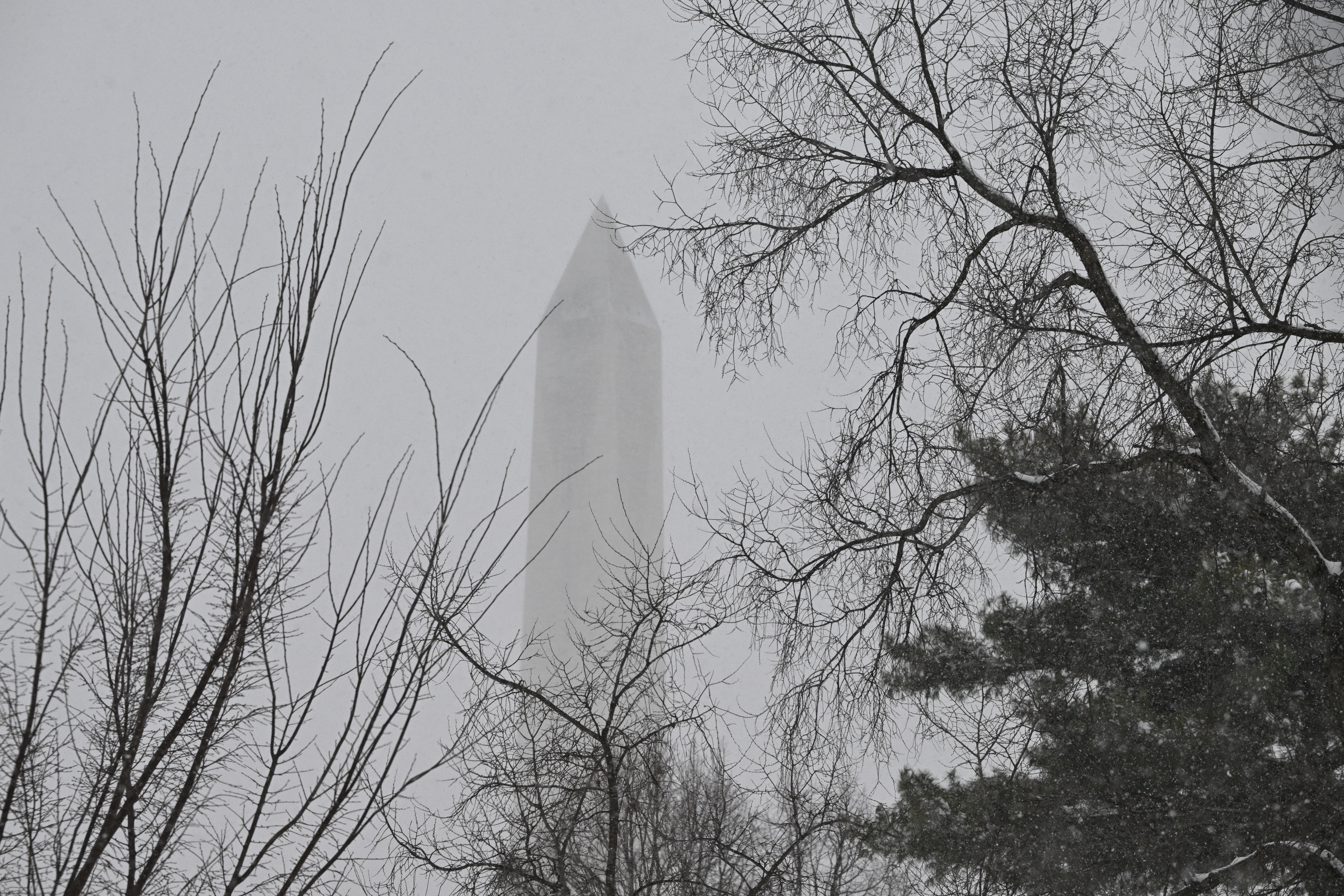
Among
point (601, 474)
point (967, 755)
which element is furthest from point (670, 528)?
point (967, 755)

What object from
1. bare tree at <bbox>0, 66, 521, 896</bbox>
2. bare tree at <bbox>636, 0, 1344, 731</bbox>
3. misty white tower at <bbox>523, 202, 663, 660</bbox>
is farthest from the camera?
misty white tower at <bbox>523, 202, 663, 660</bbox>

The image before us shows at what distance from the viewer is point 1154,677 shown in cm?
685

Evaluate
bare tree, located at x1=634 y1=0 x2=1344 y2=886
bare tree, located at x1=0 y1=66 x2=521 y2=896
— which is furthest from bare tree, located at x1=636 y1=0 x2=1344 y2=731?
bare tree, located at x1=0 y1=66 x2=521 y2=896

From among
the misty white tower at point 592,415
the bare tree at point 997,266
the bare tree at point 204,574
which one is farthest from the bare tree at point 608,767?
the misty white tower at point 592,415

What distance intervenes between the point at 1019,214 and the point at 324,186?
3.19 meters

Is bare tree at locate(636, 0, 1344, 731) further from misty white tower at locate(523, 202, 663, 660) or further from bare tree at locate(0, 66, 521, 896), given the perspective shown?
misty white tower at locate(523, 202, 663, 660)

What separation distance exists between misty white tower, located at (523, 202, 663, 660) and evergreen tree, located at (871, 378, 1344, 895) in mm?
39072

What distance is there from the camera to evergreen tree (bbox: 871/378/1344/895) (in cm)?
484

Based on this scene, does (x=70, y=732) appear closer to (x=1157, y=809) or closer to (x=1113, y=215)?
(x=1113, y=215)

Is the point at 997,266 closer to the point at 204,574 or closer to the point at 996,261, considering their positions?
the point at 996,261

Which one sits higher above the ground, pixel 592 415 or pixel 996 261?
pixel 592 415

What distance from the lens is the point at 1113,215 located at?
4.63m

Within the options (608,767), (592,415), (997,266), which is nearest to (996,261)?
(997,266)

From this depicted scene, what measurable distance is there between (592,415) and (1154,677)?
42560 mm
